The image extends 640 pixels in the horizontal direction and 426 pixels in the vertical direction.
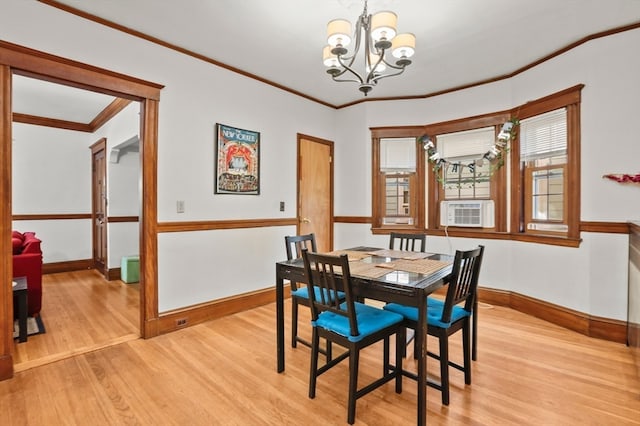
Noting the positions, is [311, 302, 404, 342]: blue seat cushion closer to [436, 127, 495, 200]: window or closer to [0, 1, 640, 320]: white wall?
[0, 1, 640, 320]: white wall

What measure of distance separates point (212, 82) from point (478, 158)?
3.34m

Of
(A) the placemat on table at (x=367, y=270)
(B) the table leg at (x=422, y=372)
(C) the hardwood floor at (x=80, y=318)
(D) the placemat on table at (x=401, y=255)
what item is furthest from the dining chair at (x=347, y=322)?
(C) the hardwood floor at (x=80, y=318)

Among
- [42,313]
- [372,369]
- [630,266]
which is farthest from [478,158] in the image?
[42,313]

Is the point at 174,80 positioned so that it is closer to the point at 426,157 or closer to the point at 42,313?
the point at 42,313

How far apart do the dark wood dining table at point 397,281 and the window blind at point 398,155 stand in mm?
2111

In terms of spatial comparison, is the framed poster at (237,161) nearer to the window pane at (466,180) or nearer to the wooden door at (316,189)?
the wooden door at (316,189)

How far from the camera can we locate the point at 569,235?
3.20 m

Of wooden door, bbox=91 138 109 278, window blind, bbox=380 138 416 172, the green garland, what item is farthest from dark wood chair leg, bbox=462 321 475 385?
wooden door, bbox=91 138 109 278

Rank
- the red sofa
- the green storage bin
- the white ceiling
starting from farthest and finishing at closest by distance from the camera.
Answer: the green storage bin, the red sofa, the white ceiling

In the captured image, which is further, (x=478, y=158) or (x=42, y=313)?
(x=478, y=158)

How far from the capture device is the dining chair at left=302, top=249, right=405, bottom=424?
178 centimetres

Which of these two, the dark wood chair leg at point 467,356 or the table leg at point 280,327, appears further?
the table leg at point 280,327

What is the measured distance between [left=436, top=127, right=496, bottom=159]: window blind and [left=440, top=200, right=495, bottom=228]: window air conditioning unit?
63cm

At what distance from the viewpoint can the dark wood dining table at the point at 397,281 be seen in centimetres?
170
